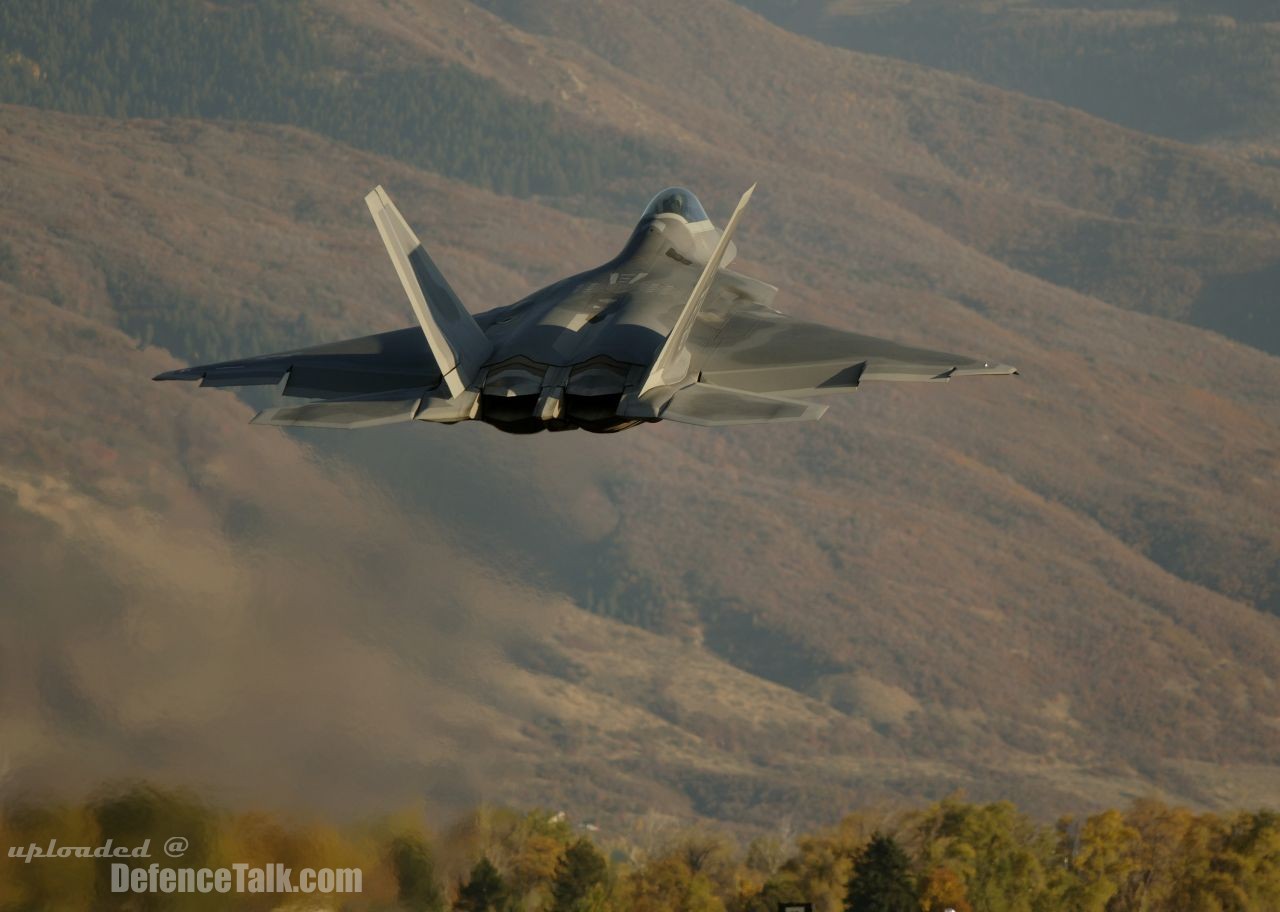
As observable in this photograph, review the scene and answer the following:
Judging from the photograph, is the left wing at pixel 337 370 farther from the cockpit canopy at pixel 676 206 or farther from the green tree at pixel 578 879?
the green tree at pixel 578 879

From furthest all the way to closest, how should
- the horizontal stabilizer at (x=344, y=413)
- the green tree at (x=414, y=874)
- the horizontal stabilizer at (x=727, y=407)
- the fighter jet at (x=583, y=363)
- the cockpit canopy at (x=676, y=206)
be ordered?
the green tree at (x=414, y=874), the cockpit canopy at (x=676, y=206), the fighter jet at (x=583, y=363), the horizontal stabilizer at (x=344, y=413), the horizontal stabilizer at (x=727, y=407)

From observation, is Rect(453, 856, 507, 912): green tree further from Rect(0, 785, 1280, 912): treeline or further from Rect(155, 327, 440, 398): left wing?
Rect(155, 327, 440, 398): left wing

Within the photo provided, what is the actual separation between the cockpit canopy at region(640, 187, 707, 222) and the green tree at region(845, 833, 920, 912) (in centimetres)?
4302

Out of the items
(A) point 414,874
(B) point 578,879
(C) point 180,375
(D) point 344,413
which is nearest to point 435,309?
(D) point 344,413

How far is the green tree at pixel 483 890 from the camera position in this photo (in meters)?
68.0

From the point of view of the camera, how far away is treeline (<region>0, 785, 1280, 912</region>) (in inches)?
2221

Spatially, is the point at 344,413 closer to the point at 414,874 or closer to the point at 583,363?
the point at 583,363

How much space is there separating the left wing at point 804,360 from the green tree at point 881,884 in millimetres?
45526

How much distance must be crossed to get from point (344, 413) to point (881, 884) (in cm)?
5149

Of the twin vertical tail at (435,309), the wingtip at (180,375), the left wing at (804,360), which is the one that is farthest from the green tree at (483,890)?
the twin vertical tail at (435,309)

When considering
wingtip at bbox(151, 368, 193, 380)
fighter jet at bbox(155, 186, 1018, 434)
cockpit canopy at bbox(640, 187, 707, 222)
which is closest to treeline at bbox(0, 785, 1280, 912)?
cockpit canopy at bbox(640, 187, 707, 222)

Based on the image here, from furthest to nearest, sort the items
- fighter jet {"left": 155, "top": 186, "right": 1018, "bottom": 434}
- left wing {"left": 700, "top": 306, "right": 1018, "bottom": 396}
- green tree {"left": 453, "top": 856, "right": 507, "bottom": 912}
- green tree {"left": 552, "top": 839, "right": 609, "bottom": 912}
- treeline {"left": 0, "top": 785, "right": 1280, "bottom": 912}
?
1. green tree {"left": 552, "top": 839, "right": 609, "bottom": 912}
2. green tree {"left": 453, "top": 856, "right": 507, "bottom": 912}
3. treeline {"left": 0, "top": 785, "right": 1280, "bottom": 912}
4. left wing {"left": 700, "top": 306, "right": 1018, "bottom": 396}
5. fighter jet {"left": 155, "top": 186, "right": 1018, "bottom": 434}

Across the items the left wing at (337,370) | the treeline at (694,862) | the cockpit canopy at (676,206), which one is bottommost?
the treeline at (694,862)

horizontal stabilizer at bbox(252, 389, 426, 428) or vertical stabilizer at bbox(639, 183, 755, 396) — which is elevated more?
vertical stabilizer at bbox(639, 183, 755, 396)
